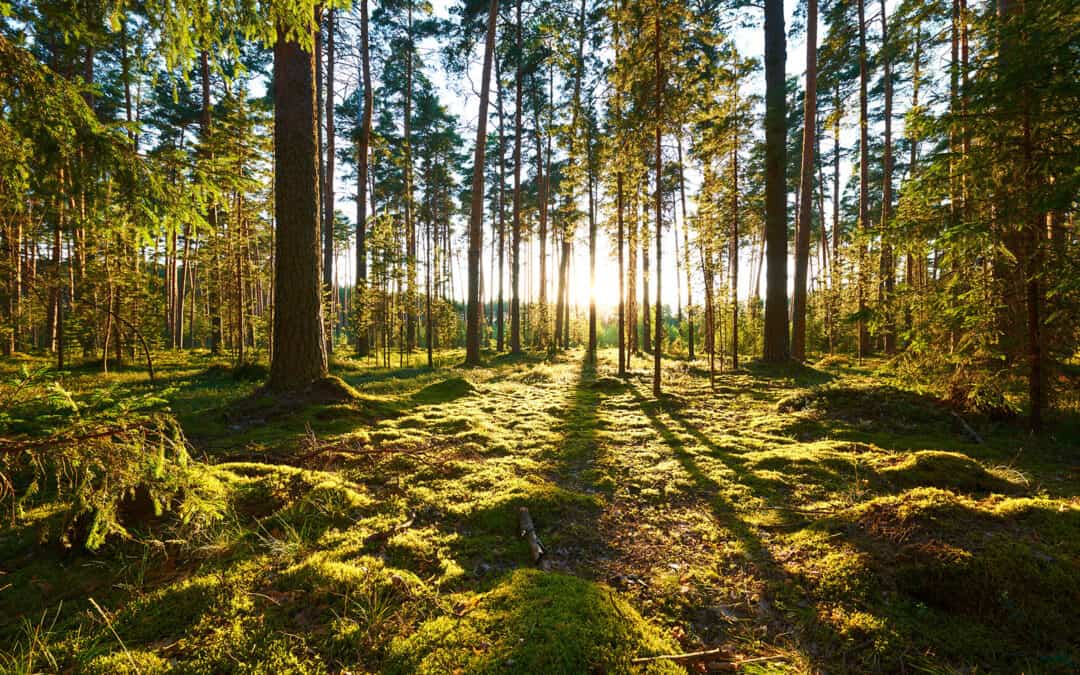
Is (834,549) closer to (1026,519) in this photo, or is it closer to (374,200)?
(1026,519)

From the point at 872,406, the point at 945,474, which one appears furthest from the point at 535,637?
the point at 872,406

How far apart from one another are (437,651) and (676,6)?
11.9 metres

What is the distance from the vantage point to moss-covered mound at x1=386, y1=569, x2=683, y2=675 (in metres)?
1.92

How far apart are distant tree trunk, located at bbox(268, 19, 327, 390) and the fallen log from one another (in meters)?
5.22

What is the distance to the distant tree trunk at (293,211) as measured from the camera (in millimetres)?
6586

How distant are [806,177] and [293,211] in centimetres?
1493

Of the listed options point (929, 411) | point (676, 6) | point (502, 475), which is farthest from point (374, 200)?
point (929, 411)

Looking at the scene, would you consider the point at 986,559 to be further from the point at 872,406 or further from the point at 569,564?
the point at 872,406

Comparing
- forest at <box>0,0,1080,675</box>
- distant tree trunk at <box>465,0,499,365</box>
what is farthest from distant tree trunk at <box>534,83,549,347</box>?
forest at <box>0,0,1080,675</box>

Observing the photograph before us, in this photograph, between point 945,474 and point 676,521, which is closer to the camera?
point 676,521

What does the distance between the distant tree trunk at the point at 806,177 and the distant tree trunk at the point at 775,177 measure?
0.76m

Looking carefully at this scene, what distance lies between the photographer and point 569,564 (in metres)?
3.07

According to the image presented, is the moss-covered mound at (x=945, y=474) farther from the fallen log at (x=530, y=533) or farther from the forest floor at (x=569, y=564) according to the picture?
the fallen log at (x=530, y=533)

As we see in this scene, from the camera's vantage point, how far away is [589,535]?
11.4 ft
